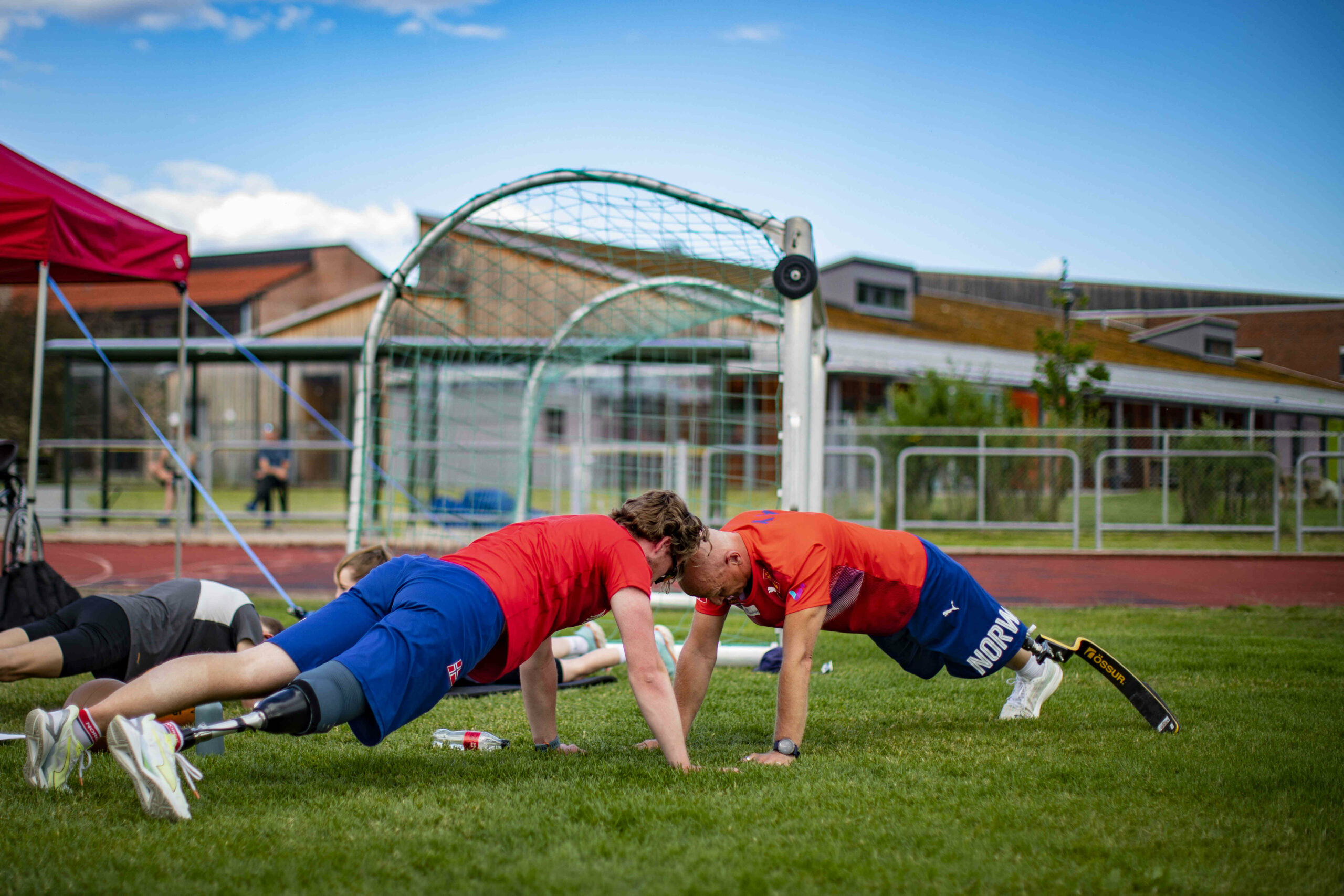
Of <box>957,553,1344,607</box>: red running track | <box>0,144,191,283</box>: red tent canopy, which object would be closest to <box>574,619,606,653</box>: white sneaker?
<box>0,144,191,283</box>: red tent canopy

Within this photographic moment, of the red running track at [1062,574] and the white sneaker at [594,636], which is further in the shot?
A: the red running track at [1062,574]

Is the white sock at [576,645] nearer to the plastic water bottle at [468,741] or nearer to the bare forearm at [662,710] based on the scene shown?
the plastic water bottle at [468,741]

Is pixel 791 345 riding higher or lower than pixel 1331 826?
higher

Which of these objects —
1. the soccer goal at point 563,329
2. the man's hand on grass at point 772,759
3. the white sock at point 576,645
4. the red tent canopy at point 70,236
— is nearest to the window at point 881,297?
the soccer goal at point 563,329

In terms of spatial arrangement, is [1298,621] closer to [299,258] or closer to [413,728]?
[413,728]

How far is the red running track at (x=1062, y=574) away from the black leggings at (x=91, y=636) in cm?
550

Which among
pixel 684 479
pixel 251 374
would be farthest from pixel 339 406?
pixel 684 479

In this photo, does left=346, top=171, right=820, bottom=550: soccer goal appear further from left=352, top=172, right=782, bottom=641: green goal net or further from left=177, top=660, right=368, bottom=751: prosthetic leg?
left=177, top=660, right=368, bottom=751: prosthetic leg

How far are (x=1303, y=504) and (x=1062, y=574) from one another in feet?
11.9

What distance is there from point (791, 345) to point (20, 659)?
439 centimetres

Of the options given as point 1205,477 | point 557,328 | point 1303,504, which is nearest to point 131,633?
point 557,328

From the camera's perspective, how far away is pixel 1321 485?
11977 millimetres

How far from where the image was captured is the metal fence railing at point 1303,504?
466 inches

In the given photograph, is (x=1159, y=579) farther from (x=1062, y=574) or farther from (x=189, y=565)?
(x=189, y=565)
